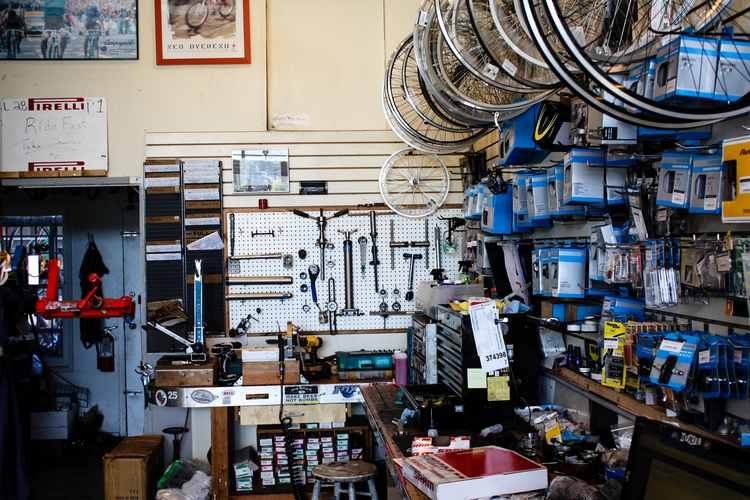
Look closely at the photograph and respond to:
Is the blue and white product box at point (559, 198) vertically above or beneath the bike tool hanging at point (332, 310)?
above

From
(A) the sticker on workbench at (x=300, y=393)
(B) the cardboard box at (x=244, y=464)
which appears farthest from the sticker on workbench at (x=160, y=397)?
(A) the sticker on workbench at (x=300, y=393)

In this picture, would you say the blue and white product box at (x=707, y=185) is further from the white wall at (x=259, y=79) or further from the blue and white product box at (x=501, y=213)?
the white wall at (x=259, y=79)

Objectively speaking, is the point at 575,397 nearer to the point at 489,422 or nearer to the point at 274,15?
the point at 489,422

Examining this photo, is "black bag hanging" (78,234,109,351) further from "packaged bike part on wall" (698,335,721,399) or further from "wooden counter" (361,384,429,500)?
"packaged bike part on wall" (698,335,721,399)

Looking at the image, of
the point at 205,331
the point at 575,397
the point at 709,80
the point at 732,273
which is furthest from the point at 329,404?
the point at 709,80

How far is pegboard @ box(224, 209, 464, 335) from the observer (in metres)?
3.96

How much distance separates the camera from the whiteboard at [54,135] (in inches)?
157

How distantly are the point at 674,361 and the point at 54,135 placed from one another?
4330 millimetres

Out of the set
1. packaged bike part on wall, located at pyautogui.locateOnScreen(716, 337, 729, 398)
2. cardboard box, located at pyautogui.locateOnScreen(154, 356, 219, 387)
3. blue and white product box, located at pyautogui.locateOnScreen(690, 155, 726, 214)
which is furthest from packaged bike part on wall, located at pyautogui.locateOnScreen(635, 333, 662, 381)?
cardboard box, located at pyautogui.locateOnScreen(154, 356, 219, 387)

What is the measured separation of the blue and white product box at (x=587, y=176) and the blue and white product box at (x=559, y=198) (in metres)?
0.16

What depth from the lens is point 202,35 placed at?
4035 mm

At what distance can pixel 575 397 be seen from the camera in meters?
2.48

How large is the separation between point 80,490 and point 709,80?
4.91 meters

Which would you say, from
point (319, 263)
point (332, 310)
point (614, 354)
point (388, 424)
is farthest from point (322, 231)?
point (614, 354)
